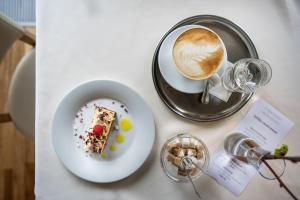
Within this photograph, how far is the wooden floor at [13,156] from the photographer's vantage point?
1.38 metres

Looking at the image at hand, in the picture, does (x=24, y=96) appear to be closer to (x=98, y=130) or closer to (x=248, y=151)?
(x=98, y=130)

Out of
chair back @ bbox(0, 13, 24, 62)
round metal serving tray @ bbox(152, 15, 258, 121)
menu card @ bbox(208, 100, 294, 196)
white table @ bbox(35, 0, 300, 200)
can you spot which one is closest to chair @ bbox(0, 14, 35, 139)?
chair back @ bbox(0, 13, 24, 62)

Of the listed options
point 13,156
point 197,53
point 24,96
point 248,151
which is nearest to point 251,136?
point 248,151

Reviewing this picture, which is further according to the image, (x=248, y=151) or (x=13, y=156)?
(x=13, y=156)

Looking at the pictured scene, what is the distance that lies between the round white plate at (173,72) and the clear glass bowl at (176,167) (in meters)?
0.13

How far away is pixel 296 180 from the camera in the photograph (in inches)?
31.4

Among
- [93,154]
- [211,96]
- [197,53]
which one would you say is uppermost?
[197,53]

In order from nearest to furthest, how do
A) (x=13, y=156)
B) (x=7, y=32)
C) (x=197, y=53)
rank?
1. (x=197, y=53)
2. (x=7, y=32)
3. (x=13, y=156)

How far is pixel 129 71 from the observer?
→ 2.62 feet

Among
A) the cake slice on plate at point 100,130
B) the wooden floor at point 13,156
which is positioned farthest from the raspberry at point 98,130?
the wooden floor at point 13,156

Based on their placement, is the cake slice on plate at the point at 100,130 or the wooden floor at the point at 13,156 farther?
the wooden floor at the point at 13,156

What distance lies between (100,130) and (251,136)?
1.30 ft

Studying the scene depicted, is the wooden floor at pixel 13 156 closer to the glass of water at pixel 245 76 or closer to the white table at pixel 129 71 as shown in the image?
the white table at pixel 129 71

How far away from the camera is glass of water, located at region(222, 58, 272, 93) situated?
0.74 meters
